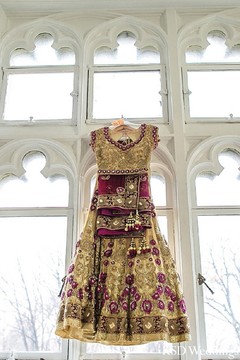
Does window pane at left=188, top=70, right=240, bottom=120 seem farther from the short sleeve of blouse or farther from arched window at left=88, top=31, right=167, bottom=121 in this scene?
the short sleeve of blouse

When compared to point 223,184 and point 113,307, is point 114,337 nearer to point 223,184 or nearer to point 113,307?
point 113,307

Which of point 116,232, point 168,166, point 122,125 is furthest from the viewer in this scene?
point 168,166

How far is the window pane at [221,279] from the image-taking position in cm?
250

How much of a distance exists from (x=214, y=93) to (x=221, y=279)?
4.33 feet

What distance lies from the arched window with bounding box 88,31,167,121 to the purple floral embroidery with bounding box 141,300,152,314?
52.9 inches

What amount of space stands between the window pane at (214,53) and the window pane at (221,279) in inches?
48.2

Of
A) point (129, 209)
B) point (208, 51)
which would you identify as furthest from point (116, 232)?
point (208, 51)

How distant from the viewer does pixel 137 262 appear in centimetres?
227

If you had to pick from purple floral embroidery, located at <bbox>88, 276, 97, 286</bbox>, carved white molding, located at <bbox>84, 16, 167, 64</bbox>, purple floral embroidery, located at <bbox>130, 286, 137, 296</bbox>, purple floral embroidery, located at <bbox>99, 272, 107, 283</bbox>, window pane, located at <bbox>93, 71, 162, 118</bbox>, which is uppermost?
carved white molding, located at <bbox>84, 16, 167, 64</bbox>

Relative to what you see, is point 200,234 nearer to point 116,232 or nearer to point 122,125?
point 116,232

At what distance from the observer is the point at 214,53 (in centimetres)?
327

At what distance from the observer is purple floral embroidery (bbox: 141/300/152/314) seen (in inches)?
84.3

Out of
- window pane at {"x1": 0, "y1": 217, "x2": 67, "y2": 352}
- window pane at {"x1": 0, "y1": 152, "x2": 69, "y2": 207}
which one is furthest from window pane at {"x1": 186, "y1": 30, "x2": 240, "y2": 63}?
window pane at {"x1": 0, "y1": 217, "x2": 67, "y2": 352}

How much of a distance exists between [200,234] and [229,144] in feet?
2.13
